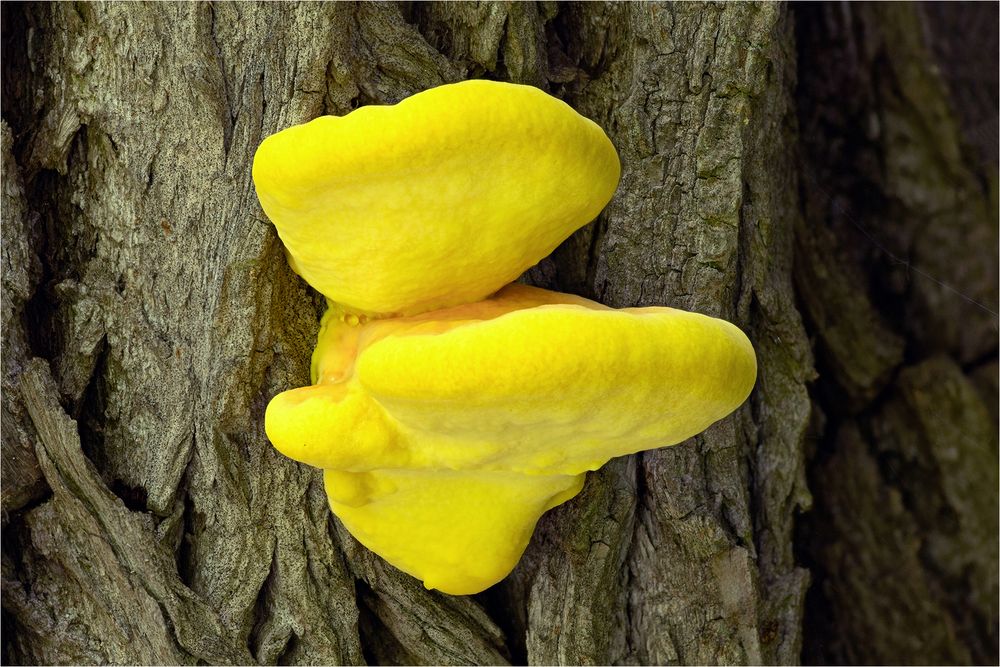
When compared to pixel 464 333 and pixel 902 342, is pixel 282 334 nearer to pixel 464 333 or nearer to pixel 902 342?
pixel 464 333

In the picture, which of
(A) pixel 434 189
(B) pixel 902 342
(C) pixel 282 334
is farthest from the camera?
(B) pixel 902 342

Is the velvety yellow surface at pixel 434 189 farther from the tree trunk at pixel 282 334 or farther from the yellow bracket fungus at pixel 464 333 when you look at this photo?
the tree trunk at pixel 282 334

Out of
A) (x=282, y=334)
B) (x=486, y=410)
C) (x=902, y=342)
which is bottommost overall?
(x=902, y=342)

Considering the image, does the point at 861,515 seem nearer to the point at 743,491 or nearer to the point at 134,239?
the point at 743,491

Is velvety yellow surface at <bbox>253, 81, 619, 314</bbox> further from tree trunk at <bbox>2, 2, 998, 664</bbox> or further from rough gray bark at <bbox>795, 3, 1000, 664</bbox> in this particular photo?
rough gray bark at <bbox>795, 3, 1000, 664</bbox>

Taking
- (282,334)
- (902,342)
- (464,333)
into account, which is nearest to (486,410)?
(464,333)

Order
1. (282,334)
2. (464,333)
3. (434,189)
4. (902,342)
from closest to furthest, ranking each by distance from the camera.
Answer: (464,333), (434,189), (282,334), (902,342)

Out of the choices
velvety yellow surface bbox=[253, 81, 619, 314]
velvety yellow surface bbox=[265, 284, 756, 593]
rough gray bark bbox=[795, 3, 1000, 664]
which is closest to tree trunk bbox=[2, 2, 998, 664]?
velvety yellow surface bbox=[265, 284, 756, 593]

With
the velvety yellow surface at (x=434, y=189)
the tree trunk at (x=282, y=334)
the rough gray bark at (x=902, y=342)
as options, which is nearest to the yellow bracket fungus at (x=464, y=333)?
the velvety yellow surface at (x=434, y=189)
